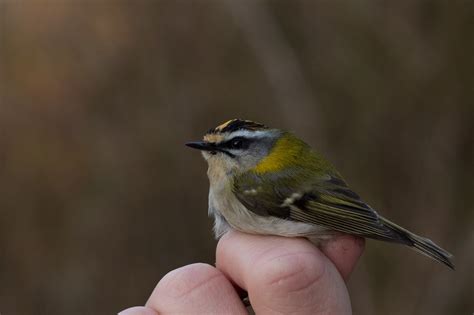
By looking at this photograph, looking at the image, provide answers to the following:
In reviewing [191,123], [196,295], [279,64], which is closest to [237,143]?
[196,295]

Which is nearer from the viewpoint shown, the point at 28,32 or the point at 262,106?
the point at 262,106

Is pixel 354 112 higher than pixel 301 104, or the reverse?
pixel 301 104

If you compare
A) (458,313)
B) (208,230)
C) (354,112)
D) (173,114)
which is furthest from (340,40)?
(458,313)

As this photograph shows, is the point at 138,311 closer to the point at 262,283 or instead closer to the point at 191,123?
the point at 262,283

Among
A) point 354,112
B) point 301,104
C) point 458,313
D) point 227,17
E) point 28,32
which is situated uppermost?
point 28,32

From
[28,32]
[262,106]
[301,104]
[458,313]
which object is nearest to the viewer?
[458,313]

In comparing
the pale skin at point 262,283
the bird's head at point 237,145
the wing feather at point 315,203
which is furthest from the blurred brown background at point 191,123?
the pale skin at point 262,283

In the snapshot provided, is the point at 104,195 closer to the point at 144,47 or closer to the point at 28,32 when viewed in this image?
the point at 144,47
